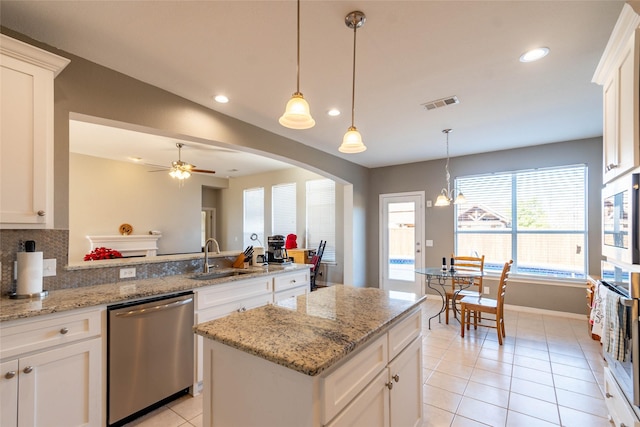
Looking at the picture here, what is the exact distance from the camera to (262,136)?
12.4 feet

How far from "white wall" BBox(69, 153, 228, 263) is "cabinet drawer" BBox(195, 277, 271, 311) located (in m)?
5.39

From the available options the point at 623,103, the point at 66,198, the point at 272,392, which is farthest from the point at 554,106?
the point at 66,198

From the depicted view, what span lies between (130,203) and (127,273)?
5.23m

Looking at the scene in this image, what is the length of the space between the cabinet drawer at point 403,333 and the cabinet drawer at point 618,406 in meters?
1.05

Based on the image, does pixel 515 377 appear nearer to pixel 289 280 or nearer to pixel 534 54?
pixel 289 280

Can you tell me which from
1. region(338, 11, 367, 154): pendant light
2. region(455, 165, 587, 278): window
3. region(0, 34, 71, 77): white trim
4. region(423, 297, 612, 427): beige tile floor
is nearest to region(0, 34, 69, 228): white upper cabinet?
region(0, 34, 71, 77): white trim

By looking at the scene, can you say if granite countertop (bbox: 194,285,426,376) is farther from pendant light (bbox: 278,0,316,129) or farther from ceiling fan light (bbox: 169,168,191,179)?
ceiling fan light (bbox: 169,168,191,179)

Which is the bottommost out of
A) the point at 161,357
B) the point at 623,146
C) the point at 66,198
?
the point at 161,357

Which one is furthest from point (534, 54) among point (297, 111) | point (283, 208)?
point (283, 208)

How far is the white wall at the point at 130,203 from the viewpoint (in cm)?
608

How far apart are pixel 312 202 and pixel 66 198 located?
5.03 metres

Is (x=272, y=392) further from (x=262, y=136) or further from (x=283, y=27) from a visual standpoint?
(x=262, y=136)

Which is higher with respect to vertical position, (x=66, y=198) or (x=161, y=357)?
(x=66, y=198)

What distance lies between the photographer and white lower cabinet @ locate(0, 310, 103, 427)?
154cm
